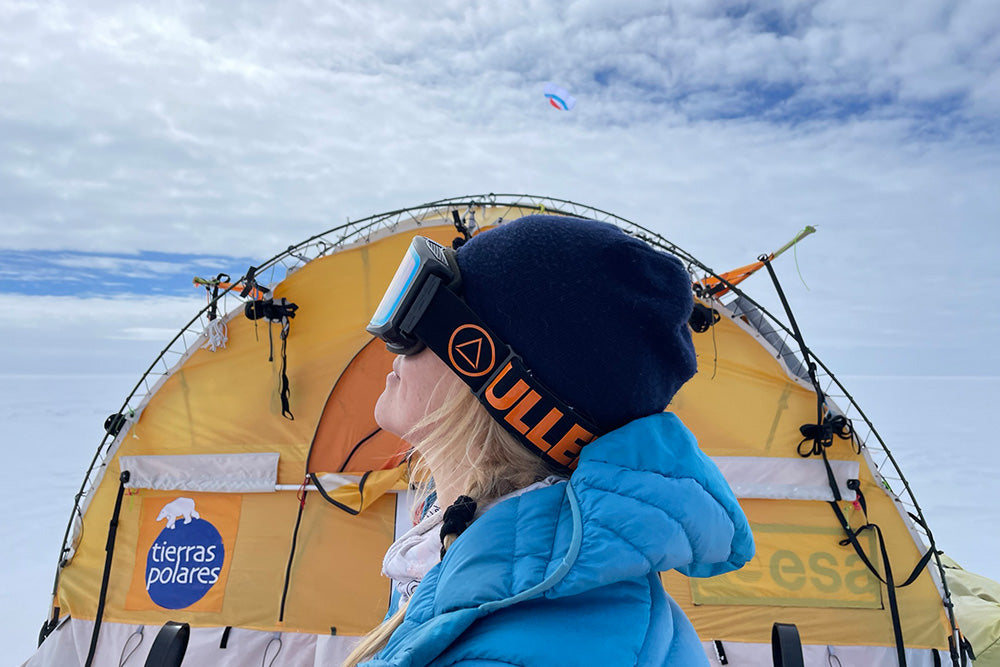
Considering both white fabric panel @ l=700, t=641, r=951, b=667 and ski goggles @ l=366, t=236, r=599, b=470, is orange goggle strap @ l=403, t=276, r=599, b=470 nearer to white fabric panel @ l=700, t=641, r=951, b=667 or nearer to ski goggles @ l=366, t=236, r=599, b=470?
ski goggles @ l=366, t=236, r=599, b=470

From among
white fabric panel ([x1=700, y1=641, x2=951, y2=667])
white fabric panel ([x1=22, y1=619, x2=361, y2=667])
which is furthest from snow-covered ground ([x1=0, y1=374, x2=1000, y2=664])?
white fabric panel ([x1=700, y1=641, x2=951, y2=667])

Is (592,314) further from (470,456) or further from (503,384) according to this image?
(470,456)

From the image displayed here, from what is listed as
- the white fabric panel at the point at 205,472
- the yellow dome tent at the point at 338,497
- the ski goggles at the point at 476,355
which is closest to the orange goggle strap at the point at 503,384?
the ski goggles at the point at 476,355

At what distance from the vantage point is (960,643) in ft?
10.4

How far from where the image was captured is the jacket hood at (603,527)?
0.70 meters

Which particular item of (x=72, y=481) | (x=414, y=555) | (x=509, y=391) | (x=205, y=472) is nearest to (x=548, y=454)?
(x=509, y=391)

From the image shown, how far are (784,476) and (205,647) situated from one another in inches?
136

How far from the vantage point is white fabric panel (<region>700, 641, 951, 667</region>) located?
10.3 feet

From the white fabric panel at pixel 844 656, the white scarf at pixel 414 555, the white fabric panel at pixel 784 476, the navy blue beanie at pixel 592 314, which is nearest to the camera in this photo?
the navy blue beanie at pixel 592 314

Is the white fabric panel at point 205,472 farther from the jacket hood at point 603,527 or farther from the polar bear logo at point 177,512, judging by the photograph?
the jacket hood at point 603,527

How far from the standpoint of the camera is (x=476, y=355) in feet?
3.09

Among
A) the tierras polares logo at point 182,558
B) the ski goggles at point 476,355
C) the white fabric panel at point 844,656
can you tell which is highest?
the ski goggles at point 476,355

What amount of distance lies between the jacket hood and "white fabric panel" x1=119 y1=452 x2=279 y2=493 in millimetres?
2961

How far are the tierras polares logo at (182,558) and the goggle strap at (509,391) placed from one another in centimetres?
313
